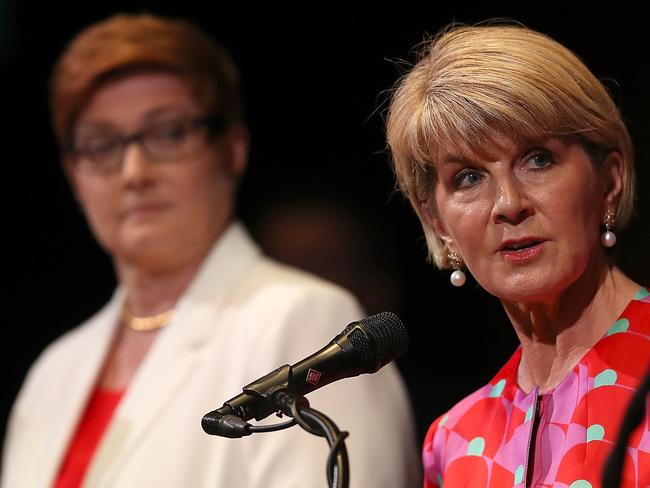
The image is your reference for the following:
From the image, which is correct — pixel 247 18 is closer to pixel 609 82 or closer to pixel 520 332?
pixel 609 82

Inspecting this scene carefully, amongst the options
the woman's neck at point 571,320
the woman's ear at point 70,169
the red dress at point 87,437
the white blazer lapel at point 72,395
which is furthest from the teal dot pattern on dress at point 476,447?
the woman's ear at point 70,169

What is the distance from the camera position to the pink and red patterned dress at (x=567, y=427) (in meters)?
1.52

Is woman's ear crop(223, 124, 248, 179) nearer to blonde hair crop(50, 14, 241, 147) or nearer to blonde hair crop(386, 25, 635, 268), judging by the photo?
blonde hair crop(50, 14, 241, 147)

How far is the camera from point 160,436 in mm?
2510

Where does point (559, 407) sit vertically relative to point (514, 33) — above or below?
below

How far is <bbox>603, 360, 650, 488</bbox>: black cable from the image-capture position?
3.96 feet

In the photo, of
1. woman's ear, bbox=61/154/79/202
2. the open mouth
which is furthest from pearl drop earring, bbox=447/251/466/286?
woman's ear, bbox=61/154/79/202

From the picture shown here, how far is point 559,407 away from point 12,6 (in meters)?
2.40

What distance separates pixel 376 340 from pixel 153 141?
4.98 ft

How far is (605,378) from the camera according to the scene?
1.57 metres

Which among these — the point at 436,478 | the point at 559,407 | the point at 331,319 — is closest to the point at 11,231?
the point at 331,319

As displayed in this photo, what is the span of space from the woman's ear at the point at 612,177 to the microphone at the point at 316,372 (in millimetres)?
406

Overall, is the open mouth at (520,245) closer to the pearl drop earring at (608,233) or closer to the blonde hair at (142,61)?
the pearl drop earring at (608,233)

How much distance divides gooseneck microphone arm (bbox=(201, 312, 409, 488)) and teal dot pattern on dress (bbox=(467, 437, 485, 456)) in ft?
0.96
